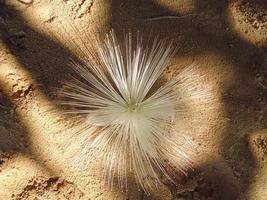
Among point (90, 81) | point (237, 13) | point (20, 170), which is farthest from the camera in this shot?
point (237, 13)

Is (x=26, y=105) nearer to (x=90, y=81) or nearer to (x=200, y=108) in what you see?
(x=90, y=81)

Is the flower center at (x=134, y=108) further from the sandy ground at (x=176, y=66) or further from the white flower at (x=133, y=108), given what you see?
the sandy ground at (x=176, y=66)

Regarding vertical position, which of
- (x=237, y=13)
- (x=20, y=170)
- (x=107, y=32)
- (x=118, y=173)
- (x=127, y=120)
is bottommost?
(x=20, y=170)

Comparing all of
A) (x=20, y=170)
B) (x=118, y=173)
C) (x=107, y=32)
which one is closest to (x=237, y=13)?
(x=107, y=32)

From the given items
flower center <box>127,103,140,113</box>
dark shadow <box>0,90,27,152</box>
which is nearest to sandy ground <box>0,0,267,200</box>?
dark shadow <box>0,90,27,152</box>

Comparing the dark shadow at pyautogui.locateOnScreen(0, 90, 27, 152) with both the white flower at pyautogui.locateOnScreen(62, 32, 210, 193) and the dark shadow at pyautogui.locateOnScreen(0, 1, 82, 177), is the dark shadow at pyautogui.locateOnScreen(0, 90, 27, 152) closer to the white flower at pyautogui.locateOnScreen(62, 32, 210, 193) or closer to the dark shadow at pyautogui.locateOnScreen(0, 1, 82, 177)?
the dark shadow at pyautogui.locateOnScreen(0, 1, 82, 177)

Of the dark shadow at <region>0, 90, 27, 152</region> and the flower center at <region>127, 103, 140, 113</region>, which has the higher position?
the flower center at <region>127, 103, 140, 113</region>

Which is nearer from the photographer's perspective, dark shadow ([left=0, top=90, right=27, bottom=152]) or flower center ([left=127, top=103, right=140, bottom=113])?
dark shadow ([left=0, top=90, right=27, bottom=152])
